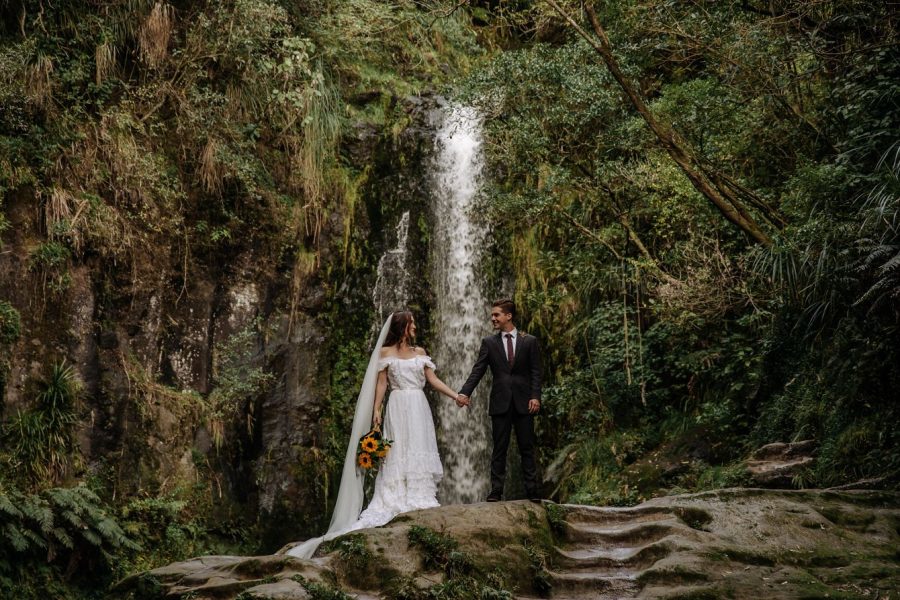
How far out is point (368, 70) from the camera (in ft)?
53.6

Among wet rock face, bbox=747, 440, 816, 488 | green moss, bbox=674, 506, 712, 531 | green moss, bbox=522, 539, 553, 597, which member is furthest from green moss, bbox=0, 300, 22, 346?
wet rock face, bbox=747, 440, 816, 488

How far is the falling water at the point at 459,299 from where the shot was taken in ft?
43.7

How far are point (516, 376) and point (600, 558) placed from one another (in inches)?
69.6

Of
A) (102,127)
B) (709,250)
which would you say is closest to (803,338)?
(709,250)

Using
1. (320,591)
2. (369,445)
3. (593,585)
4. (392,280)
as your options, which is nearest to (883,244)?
(593,585)

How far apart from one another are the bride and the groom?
1.87 feet

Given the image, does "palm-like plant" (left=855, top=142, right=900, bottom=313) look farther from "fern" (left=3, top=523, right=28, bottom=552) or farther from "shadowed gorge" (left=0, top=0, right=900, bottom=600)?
"fern" (left=3, top=523, right=28, bottom=552)

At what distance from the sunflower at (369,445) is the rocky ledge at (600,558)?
1.23m

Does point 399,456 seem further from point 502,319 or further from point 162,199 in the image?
point 162,199

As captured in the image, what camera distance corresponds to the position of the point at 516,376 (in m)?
7.63

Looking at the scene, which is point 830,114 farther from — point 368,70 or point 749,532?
point 368,70

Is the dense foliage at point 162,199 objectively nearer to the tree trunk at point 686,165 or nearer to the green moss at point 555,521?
the tree trunk at point 686,165

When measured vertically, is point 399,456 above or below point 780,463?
above

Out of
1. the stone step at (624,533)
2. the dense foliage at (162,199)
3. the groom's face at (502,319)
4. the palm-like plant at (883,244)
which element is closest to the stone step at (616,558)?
the stone step at (624,533)
